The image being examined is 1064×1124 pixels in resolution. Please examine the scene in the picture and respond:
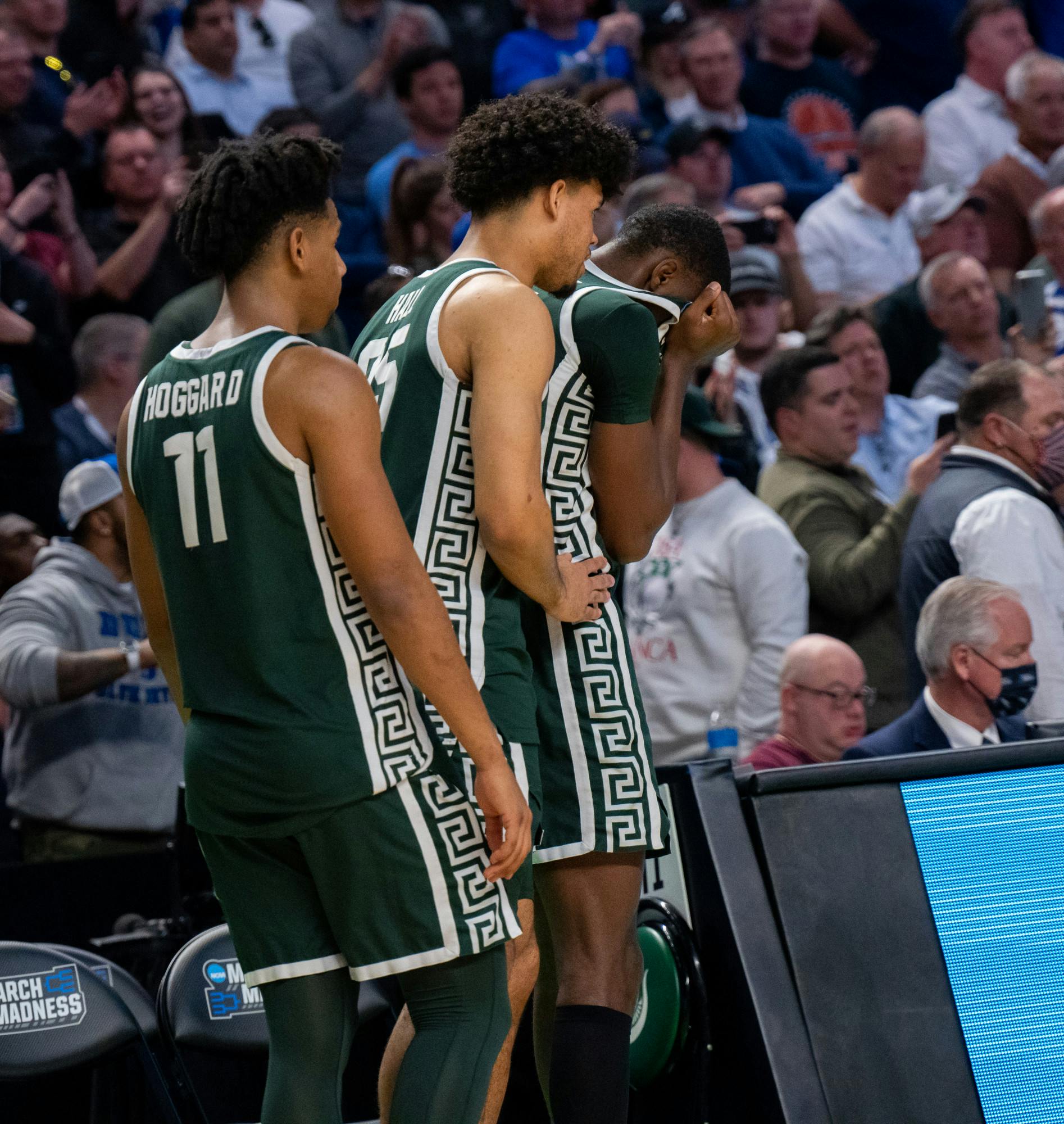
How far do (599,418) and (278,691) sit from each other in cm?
81

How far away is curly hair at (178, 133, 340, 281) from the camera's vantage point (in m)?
2.38

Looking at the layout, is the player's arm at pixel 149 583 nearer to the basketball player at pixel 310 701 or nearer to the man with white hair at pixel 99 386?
the basketball player at pixel 310 701

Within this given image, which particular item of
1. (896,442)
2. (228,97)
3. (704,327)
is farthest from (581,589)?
(228,97)

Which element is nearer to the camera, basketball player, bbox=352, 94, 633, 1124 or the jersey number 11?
the jersey number 11

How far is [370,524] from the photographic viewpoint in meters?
2.25

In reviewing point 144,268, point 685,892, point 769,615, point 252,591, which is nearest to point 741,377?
point 769,615

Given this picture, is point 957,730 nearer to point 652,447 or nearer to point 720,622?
point 720,622

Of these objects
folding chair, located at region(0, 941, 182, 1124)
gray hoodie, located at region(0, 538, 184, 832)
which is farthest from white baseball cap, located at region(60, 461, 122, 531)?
folding chair, located at region(0, 941, 182, 1124)

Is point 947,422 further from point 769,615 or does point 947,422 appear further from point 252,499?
point 252,499

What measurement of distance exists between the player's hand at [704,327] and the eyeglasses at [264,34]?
260 inches

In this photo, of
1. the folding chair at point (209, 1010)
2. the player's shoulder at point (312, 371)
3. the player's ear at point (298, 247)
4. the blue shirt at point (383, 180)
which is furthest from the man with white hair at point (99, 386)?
the player's shoulder at point (312, 371)

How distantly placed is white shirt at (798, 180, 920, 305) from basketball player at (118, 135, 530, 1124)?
19.5ft

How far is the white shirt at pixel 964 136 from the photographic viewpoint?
9148 mm

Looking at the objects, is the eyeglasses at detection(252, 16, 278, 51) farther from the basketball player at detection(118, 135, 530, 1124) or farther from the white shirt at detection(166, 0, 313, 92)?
the basketball player at detection(118, 135, 530, 1124)
